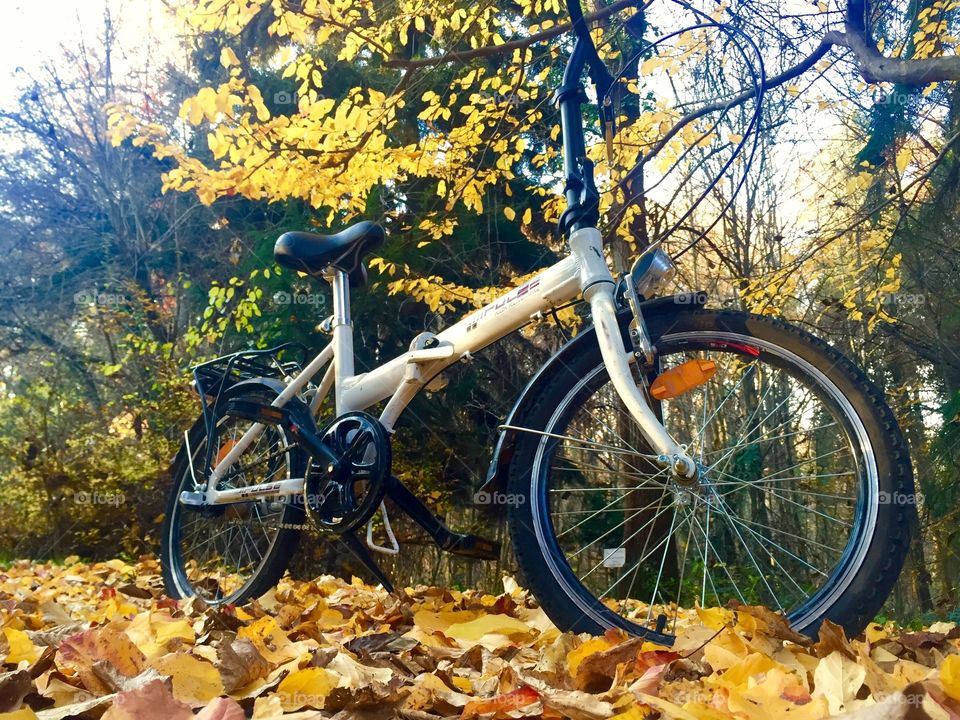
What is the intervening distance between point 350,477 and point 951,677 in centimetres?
177

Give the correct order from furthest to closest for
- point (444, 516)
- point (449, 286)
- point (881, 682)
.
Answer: point (444, 516)
point (449, 286)
point (881, 682)

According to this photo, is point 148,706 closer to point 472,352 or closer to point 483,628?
point 483,628

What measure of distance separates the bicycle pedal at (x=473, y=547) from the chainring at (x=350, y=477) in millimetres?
283

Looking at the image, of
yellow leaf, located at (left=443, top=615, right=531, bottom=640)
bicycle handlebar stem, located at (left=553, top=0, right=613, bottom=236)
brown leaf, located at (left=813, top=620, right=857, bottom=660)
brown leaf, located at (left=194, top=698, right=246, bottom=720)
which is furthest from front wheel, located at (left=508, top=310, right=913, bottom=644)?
brown leaf, located at (left=194, top=698, right=246, bottom=720)

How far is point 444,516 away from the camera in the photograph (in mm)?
5852

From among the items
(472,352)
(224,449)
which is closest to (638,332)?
(472,352)

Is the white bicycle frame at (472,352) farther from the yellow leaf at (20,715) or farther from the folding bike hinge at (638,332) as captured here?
the yellow leaf at (20,715)

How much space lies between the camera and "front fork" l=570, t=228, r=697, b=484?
6.06 ft

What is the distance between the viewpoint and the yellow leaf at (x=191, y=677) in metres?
1.21

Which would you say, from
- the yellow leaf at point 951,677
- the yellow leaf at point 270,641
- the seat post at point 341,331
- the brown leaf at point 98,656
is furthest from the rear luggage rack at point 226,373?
the yellow leaf at point 951,677

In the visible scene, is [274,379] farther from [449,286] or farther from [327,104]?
[449,286]

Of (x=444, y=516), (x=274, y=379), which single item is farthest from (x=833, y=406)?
(x=444, y=516)

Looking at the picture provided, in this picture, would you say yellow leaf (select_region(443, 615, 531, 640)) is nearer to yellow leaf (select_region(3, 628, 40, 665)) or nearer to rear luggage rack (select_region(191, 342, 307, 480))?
yellow leaf (select_region(3, 628, 40, 665))

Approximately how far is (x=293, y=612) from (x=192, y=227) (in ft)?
22.6
